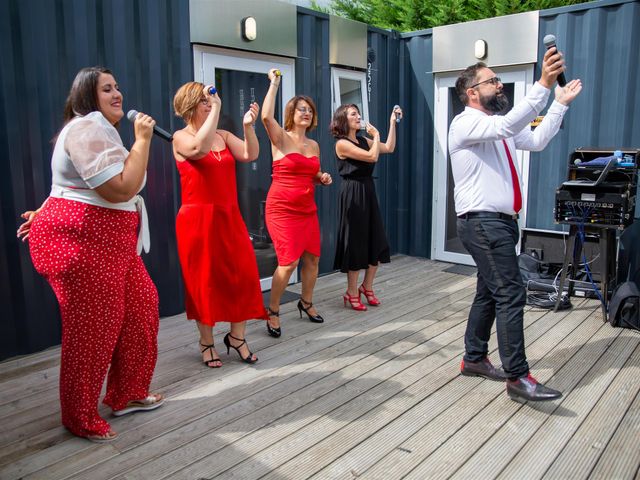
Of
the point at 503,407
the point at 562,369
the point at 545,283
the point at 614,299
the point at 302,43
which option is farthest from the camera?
the point at 302,43

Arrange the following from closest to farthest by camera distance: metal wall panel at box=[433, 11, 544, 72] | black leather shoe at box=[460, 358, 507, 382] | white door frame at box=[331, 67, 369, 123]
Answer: black leather shoe at box=[460, 358, 507, 382] → metal wall panel at box=[433, 11, 544, 72] → white door frame at box=[331, 67, 369, 123]

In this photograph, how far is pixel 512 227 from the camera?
269cm

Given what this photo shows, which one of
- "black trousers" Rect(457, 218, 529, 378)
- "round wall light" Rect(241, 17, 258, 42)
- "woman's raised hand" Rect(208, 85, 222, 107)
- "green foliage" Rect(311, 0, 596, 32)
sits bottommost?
"black trousers" Rect(457, 218, 529, 378)

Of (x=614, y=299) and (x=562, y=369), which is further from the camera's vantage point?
(x=614, y=299)

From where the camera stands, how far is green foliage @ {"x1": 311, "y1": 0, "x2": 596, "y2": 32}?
962 cm

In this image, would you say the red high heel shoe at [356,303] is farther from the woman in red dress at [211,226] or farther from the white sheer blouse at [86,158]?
the white sheer blouse at [86,158]

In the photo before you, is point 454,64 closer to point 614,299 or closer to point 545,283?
point 545,283

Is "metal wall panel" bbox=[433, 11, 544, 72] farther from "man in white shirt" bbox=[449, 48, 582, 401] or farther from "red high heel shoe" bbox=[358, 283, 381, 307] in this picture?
"man in white shirt" bbox=[449, 48, 582, 401]

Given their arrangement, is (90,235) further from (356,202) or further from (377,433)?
(356,202)

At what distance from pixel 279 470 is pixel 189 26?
320 cm

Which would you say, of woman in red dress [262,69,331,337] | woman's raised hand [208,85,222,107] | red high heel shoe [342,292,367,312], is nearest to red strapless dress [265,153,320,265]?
woman in red dress [262,69,331,337]

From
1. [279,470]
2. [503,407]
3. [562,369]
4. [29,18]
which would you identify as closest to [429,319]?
[562,369]

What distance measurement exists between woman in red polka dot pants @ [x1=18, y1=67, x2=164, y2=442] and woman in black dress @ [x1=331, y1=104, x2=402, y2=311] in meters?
2.02

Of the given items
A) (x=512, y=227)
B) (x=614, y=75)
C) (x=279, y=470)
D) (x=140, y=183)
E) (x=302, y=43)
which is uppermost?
(x=302, y=43)
